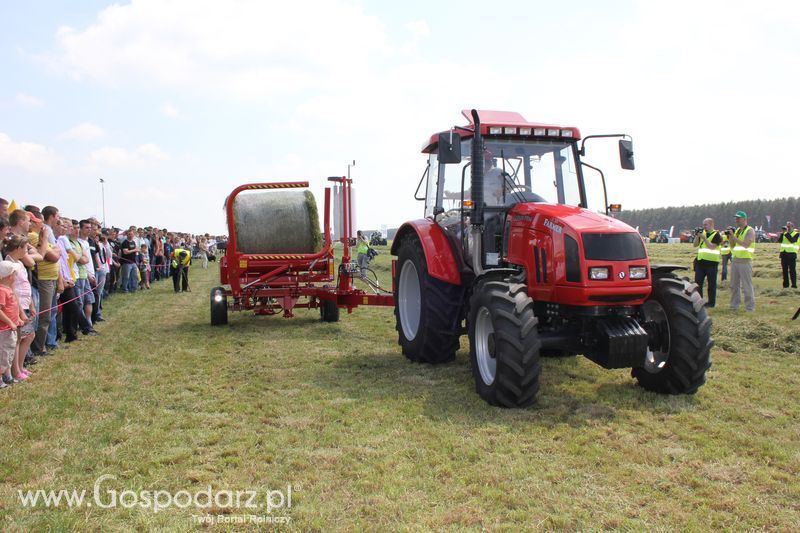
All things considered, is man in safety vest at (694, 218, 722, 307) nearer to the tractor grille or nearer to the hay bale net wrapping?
the hay bale net wrapping

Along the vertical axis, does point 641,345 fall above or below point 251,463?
above

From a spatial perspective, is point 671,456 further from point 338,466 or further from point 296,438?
point 296,438

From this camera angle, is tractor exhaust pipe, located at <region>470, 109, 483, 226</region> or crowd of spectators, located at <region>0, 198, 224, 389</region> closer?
tractor exhaust pipe, located at <region>470, 109, 483, 226</region>

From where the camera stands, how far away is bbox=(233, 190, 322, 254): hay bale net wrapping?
1003cm

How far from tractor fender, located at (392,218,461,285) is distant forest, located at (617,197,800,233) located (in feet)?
261

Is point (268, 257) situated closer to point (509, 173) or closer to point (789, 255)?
point (509, 173)

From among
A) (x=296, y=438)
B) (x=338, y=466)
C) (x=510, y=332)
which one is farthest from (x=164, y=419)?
(x=510, y=332)

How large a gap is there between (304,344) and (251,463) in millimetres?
4393

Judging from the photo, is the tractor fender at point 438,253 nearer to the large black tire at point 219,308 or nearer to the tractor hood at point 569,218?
the tractor hood at point 569,218

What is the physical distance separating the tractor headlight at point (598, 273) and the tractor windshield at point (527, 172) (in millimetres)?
1369

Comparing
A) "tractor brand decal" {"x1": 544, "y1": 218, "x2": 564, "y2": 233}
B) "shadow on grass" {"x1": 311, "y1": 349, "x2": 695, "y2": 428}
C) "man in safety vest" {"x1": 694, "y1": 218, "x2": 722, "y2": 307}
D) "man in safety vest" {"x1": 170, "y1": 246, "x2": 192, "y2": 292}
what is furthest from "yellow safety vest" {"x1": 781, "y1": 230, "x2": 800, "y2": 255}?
"man in safety vest" {"x1": 170, "y1": 246, "x2": 192, "y2": 292}

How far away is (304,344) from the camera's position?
8.43m

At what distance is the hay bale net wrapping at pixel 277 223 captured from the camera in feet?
32.9

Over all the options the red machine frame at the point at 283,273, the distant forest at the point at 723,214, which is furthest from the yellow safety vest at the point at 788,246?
the distant forest at the point at 723,214
